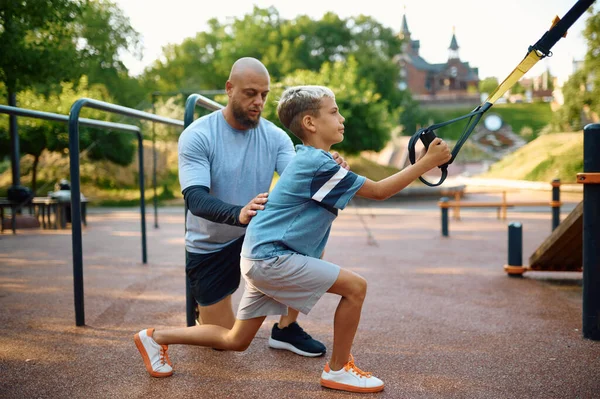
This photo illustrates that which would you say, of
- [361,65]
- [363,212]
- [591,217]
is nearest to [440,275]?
[591,217]

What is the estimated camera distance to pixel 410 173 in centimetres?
279

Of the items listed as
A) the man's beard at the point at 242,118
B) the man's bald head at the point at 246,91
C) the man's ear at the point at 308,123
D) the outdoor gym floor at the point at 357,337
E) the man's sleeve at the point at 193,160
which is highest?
the man's bald head at the point at 246,91

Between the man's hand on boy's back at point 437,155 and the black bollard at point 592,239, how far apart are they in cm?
170

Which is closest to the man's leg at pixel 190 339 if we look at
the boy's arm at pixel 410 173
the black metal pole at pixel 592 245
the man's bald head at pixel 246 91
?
the boy's arm at pixel 410 173

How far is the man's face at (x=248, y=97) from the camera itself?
338 centimetres

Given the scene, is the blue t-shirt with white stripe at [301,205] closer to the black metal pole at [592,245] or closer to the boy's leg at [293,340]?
the boy's leg at [293,340]

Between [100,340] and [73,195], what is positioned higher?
[73,195]

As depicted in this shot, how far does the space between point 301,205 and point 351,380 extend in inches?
36.8

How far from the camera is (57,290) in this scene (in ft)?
19.7

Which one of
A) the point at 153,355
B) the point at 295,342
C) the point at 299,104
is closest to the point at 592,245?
the point at 295,342

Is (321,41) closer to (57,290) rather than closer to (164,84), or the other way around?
(164,84)

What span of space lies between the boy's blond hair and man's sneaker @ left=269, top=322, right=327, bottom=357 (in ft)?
4.65

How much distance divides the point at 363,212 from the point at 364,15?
3716 centimetres

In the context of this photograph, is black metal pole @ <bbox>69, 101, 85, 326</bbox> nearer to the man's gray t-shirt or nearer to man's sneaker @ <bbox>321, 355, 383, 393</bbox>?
the man's gray t-shirt
